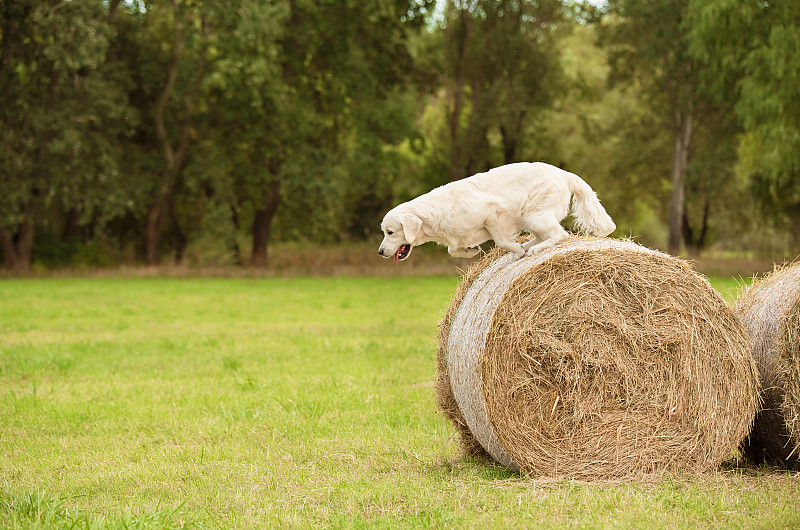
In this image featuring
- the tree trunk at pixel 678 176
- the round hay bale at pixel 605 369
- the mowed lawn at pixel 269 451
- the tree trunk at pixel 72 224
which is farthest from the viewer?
the tree trunk at pixel 678 176

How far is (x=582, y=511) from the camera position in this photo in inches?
205

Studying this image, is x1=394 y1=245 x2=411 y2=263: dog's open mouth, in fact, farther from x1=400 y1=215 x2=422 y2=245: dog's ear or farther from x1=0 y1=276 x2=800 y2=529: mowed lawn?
x1=0 y1=276 x2=800 y2=529: mowed lawn

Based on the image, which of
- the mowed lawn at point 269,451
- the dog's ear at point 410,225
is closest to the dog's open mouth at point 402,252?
the dog's ear at point 410,225

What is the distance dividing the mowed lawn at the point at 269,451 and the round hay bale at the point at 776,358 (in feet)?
0.85

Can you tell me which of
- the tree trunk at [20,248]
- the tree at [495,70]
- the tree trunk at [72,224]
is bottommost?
the tree trunk at [20,248]

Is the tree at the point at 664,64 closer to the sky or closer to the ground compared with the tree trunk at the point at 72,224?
closer to the sky

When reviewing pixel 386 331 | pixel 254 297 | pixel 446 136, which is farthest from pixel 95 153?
pixel 386 331

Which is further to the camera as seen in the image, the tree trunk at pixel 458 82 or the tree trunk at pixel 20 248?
the tree trunk at pixel 458 82

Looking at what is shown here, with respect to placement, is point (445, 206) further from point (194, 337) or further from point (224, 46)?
point (224, 46)

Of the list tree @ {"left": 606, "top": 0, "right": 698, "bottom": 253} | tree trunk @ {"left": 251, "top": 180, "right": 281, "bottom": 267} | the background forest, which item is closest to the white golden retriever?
the background forest

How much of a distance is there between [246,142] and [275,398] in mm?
23547

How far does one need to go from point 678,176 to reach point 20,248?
23.7 meters

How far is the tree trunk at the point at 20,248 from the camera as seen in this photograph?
28.6m

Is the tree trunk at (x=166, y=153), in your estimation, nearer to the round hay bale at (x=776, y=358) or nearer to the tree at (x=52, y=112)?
the tree at (x=52, y=112)
